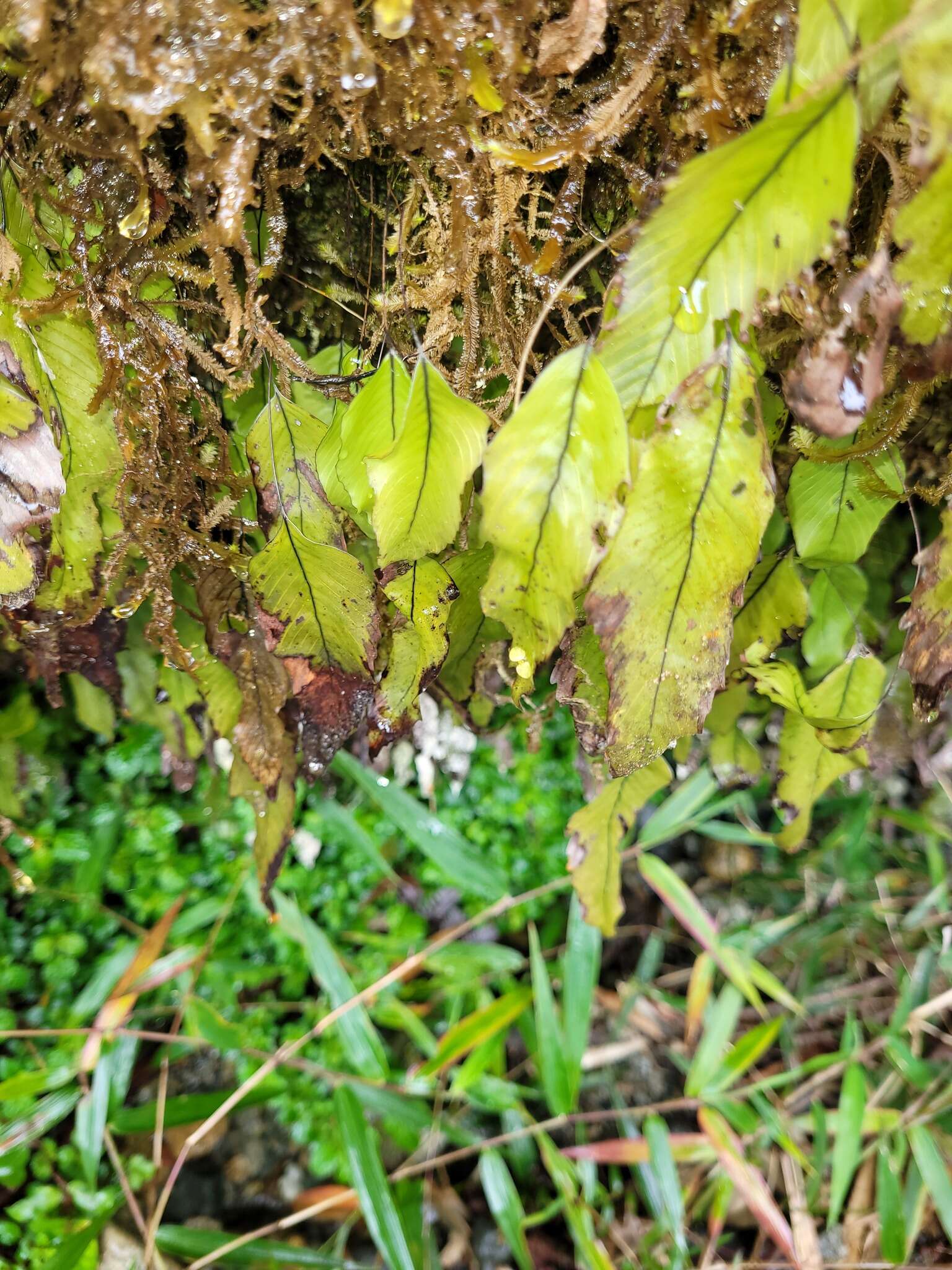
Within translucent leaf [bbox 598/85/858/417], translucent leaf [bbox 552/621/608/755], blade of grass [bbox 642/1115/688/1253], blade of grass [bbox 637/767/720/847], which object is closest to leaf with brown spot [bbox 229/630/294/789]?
translucent leaf [bbox 552/621/608/755]

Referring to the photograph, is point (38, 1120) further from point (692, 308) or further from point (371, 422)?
point (692, 308)

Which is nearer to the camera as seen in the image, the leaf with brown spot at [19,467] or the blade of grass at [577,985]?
the leaf with brown spot at [19,467]

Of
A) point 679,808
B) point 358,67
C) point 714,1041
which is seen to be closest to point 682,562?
point 358,67

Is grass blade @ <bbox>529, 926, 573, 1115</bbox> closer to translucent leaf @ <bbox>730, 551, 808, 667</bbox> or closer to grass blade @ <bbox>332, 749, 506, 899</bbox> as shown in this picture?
grass blade @ <bbox>332, 749, 506, 899</bbox>

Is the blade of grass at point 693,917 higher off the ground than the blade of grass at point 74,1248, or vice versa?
the blade of grass at point 74,1248

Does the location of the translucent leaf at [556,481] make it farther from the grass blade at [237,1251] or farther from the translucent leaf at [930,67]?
the grass blade at [237,1251]

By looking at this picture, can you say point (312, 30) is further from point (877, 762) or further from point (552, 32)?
point (877, 762)

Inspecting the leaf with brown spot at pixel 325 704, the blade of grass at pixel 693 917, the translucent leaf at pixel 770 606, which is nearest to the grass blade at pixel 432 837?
the blade of grass at pixel 693 917
